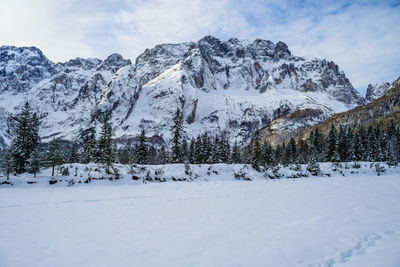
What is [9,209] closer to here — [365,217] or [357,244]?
[357,244]

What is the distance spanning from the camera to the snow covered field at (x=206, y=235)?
5578 mm

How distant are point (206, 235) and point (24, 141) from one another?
29867mm

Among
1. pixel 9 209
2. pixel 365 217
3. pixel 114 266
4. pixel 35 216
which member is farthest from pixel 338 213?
pixel 9 209

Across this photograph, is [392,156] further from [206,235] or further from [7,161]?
[7,161]

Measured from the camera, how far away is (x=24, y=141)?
27.5m

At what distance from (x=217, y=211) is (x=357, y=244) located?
6.01 metres

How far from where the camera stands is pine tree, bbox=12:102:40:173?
26.8 m

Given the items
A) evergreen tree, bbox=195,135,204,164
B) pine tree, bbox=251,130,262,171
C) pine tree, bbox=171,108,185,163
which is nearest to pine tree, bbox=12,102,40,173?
pine tree, bbox=171,108,185,163

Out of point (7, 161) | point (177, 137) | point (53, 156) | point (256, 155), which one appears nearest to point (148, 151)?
point (177, 137)

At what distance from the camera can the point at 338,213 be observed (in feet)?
32.4

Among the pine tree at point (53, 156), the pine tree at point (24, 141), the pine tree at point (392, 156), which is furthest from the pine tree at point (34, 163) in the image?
the pine tree at point (392, 156)

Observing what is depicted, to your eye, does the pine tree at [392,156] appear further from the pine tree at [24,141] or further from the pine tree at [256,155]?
the pine tree at [24,141]

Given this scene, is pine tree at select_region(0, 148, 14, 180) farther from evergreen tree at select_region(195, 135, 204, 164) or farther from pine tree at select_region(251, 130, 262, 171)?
evergreen tree at select_region(195, 135, 204, 164)

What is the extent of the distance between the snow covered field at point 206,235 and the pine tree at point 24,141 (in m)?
18.3
